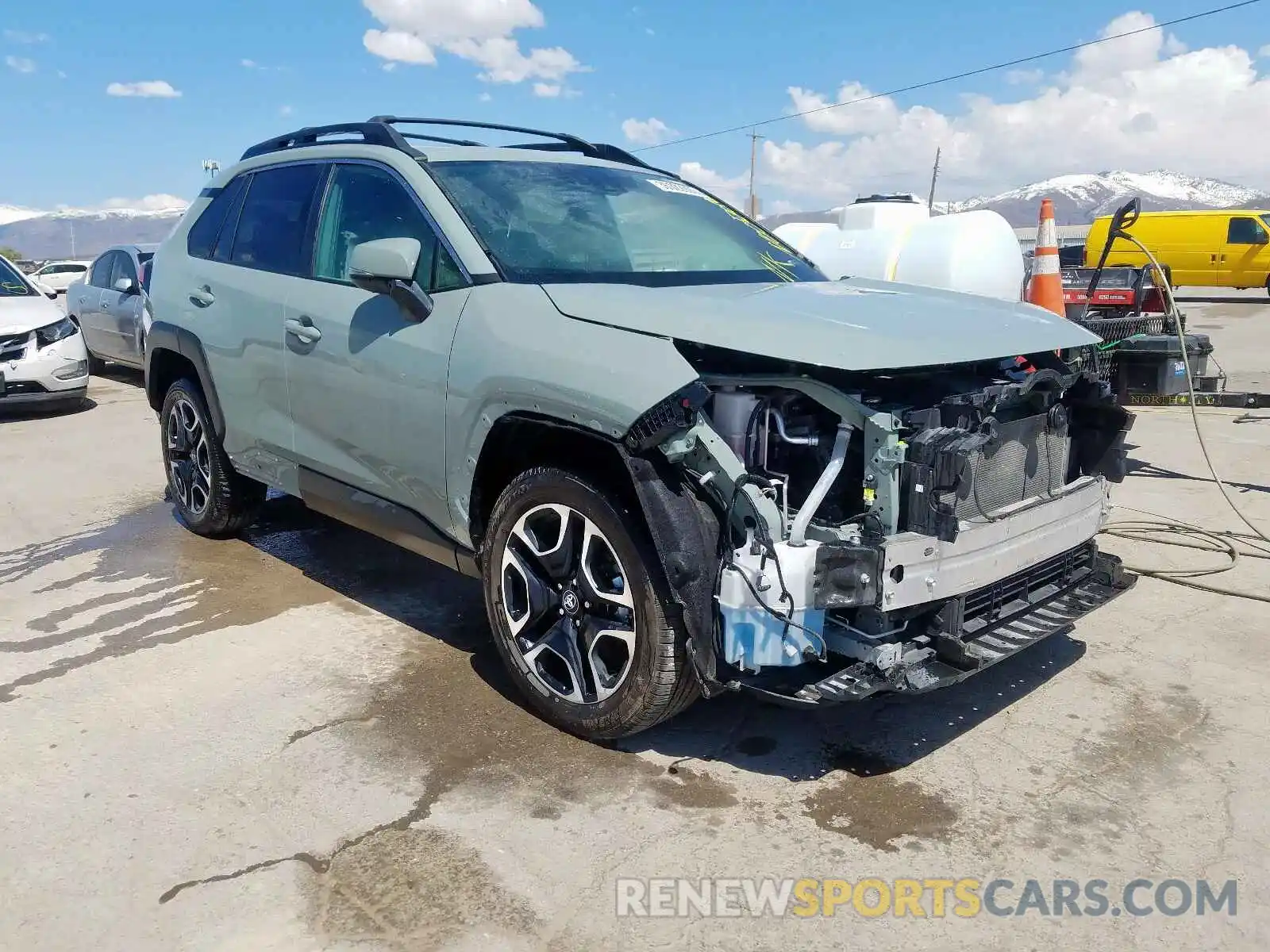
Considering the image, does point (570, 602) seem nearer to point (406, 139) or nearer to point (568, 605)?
point (568, 605)

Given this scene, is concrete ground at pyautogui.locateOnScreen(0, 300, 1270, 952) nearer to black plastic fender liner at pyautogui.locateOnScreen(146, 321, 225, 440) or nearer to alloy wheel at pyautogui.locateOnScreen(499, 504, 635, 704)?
alloy wheel at pyautogui.locateOnScreen(499, 504, 635, 704)

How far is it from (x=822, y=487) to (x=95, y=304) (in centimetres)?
1167

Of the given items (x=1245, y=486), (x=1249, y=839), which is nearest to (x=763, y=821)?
(x=1249, y=839)

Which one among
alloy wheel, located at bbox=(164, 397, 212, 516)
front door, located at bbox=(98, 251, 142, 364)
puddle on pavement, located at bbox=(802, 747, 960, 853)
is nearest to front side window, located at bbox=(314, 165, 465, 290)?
alloy wheel, located at bbox=(164, 397, 212, 516)

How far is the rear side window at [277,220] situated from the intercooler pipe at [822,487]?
2578mm

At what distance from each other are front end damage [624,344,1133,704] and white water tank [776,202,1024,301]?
5.32 m

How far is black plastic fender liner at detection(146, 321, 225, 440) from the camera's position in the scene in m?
5.09

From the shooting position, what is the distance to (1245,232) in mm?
24141

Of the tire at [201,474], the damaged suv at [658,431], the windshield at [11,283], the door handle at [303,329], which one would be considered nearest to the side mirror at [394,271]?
the damaged suv at [658,431]

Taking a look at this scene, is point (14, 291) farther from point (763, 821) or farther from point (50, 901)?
point (763, 821)

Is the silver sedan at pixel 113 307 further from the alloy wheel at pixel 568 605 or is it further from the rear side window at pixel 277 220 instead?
the alloy wheel at pixel 568 605

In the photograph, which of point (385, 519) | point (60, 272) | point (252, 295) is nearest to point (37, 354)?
point (252, 295)

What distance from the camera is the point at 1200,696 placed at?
12.4ft

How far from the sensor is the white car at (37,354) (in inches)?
370
